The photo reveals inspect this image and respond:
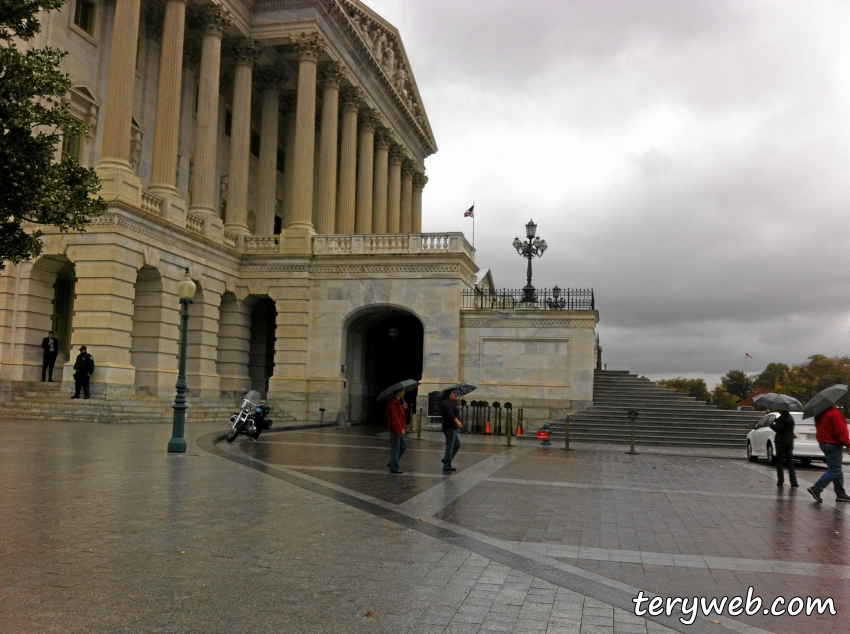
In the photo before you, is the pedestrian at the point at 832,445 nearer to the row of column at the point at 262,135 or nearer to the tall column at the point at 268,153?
the row of column at the point at 262,135

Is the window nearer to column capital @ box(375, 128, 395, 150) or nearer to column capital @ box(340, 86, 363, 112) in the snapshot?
column capital @ box(340, 86, 363, 112)

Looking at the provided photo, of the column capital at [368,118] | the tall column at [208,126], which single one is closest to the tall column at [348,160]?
the column capital at [368,118]

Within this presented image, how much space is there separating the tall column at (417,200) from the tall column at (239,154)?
2487 cm

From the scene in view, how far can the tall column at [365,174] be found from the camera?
4644 cm

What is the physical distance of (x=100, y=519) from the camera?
8.44 meters

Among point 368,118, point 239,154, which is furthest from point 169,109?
point 368,118

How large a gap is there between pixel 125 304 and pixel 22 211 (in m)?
13.9

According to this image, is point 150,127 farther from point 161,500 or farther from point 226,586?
point 226,586

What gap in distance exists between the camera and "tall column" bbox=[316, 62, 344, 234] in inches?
1508

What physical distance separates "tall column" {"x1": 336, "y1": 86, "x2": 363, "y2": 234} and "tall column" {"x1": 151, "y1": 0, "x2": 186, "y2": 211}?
13.0 metres

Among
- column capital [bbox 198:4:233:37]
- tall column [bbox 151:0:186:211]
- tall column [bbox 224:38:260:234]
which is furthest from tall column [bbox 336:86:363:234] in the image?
tall column [bbox 151:0:186:211]

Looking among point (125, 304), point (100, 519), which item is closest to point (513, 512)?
point (100, 519)

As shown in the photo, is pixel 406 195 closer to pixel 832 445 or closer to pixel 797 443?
pixel 797 443

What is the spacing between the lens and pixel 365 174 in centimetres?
4669
